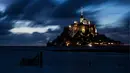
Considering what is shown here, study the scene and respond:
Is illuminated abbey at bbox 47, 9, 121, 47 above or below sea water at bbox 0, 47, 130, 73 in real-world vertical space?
above

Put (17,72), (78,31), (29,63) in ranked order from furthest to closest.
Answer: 1. (78,31)
2. (29,63)
3. (17,72)

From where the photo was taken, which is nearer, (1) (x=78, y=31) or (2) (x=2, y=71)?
(2) (x=2, y=71)

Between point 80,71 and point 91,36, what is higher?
point 91,36

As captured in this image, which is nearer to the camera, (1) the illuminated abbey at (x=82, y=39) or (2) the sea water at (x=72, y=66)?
(2) the sea water at (x=72, y=66)

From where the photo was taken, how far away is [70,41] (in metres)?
188

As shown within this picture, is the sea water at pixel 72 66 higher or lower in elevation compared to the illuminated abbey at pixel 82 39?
lower

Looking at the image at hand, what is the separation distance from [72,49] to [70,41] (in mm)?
6092

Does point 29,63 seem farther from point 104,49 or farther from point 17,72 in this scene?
point 104,49

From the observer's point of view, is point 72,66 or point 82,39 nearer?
point 72,66

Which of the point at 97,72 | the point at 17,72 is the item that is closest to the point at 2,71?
the point at 17,72

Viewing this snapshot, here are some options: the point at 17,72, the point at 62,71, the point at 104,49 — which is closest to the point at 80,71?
the point at 62,71

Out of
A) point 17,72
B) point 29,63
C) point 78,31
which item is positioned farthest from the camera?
point 78,31

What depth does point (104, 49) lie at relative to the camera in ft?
607

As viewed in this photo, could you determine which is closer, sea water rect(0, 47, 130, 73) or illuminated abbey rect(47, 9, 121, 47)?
sea water rect(0, 47, 130, 73)
